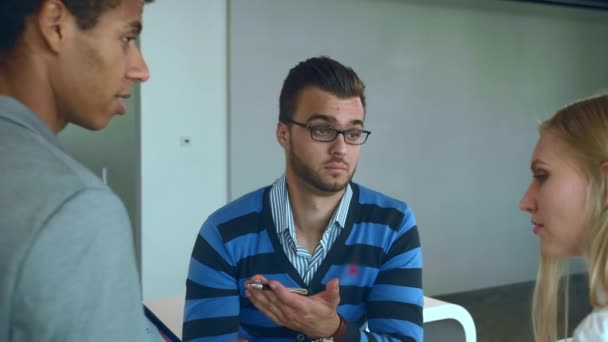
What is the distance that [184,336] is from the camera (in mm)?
1399

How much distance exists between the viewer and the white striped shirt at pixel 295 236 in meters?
1.45

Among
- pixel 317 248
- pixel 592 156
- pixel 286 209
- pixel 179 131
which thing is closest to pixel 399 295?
pixel 317 248

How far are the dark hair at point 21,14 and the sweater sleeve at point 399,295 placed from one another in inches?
38.9

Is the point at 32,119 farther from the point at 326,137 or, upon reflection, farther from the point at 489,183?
the point at 489,183

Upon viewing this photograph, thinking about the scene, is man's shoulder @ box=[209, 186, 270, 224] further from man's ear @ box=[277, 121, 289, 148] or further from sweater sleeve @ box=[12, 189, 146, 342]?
sweater sleeve @ box=[12, 189, 146, 342]

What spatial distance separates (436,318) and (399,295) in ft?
1.47

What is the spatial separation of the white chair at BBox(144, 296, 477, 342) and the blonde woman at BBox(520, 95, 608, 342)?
60 cm

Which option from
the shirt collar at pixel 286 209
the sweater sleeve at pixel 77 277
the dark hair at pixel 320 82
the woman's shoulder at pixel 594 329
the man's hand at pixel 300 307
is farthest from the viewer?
the dark hair at pixel 320 82

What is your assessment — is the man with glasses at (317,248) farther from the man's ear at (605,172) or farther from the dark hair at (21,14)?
the dark hair at (21,14)

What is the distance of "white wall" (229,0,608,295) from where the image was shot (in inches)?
142

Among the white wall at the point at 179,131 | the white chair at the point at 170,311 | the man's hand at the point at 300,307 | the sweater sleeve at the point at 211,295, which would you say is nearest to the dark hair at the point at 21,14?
the man's hand at the point at 300,307

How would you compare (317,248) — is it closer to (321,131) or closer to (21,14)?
(321,131)

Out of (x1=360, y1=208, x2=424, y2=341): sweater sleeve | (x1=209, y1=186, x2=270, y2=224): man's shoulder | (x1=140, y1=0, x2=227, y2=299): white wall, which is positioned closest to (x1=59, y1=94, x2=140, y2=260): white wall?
(x1=140, y1=0, x2=227, y2=299): white wall

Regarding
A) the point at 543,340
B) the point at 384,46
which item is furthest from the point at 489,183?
the point at 543,340
